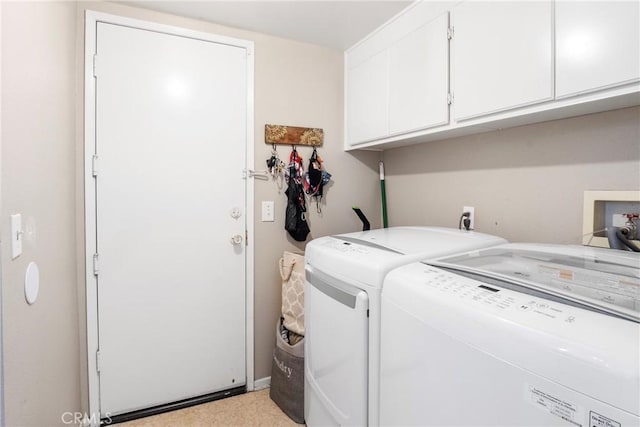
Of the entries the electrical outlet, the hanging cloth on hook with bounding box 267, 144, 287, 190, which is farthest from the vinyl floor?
the electrical outlet

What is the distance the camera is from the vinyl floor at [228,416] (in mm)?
1741

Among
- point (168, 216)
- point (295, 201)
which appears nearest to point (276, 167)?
point (295, 201)

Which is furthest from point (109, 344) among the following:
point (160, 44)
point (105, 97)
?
point (160, 44)

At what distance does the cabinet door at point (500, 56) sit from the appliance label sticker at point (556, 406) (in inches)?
39.7

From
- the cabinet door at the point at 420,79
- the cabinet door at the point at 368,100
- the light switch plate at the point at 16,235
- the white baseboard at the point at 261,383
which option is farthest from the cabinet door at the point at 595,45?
the white baseboard at the point at 261,383

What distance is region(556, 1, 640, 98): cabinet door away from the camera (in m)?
0.93

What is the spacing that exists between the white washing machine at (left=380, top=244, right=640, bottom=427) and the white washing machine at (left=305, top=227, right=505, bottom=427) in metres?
0.08

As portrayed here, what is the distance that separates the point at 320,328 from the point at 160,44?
1.72m

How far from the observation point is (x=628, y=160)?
119cm

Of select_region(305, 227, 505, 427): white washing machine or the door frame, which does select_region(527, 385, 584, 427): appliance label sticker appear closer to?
select_region(305, 227, 505, 427): white washing machine

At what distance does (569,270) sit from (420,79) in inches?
44.1

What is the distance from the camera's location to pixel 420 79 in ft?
5.32

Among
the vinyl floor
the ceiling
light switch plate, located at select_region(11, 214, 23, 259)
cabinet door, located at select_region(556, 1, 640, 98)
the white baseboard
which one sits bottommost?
the vinyl floor

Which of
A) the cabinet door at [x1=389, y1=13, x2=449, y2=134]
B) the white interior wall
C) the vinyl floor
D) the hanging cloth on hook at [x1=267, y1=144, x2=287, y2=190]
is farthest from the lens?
the hanging cloth on hook at [x1=267, y1=144, x2=287, y2=190]
